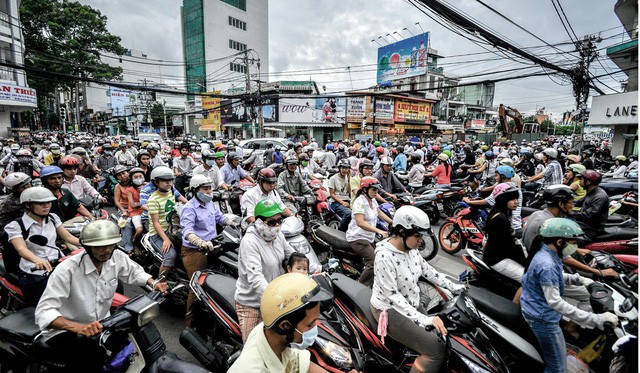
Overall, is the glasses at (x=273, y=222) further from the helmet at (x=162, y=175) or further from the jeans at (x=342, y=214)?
the jeans at (x=342, y=214)

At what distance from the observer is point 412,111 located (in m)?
37.6

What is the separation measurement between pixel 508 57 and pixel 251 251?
9.23 m

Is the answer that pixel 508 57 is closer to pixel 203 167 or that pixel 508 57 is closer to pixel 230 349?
pixel 203 167

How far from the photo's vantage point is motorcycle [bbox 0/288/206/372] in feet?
6.82

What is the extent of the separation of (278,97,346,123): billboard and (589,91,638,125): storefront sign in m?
21.6

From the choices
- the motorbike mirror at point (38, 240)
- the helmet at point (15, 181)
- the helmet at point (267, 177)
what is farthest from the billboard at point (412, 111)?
the motorbike mirror at point (38, 240)

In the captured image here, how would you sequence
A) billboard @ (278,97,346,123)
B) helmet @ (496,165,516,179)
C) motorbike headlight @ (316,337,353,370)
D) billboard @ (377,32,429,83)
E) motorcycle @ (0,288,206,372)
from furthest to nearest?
1. billboard @ (377,32,429,83)
2. billboard @ (278,97,346,123)
3. helmet @ (496,165,516,179)
4. motorbike headlight @ (316,337,353,370)
5. motorcycle @ (0,288,206,372)

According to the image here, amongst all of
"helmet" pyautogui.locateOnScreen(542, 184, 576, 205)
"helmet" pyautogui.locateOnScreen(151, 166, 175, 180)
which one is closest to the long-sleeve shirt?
"helmet" pyautogui.locateOnScreen(542, 184, 576, 205)

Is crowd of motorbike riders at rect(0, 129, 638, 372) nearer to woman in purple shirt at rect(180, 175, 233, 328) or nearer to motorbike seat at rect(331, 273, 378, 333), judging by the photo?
woman in purple shirt at rect(180, 175, 233, 328)

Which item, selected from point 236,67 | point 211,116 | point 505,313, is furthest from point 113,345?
point 236,67

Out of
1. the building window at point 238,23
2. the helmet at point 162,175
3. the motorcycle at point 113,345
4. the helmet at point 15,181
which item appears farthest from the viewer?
the building window at point 238,23

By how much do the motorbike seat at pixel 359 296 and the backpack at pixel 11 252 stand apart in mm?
2959

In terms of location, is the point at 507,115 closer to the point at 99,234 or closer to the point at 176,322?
the point at 176,322

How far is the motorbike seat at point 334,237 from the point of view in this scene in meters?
4.61
